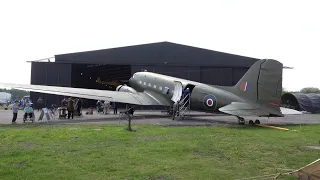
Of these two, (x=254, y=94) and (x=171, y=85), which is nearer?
(x=254, y=94)

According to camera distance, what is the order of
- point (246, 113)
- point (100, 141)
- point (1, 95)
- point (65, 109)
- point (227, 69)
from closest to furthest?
point (100, 141) < point (246, 113) < point (65, 109) < point (227, 69) < point (1, 95)

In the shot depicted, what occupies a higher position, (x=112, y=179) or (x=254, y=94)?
(x=254, y=94)

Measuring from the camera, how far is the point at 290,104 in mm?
41812

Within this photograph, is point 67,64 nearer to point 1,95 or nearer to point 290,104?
point 290,104

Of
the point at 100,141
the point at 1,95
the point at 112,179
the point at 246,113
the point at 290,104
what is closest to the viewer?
the point at 112,179

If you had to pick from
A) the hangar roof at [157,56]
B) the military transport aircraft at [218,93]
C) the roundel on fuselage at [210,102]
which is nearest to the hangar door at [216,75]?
the hangar roof at [157,56]

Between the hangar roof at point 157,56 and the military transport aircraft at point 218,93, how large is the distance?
1357 centimetres

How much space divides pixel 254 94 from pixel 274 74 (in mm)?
1697

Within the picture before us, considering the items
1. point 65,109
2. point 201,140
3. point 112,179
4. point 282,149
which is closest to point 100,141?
point 201,140

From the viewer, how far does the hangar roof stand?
1725 inches

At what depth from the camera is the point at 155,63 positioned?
44.3m

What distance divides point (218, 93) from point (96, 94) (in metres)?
9.76

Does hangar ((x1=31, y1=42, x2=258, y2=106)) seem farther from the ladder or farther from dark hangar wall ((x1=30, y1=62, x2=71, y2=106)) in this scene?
the ladder

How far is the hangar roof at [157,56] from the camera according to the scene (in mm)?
43812
